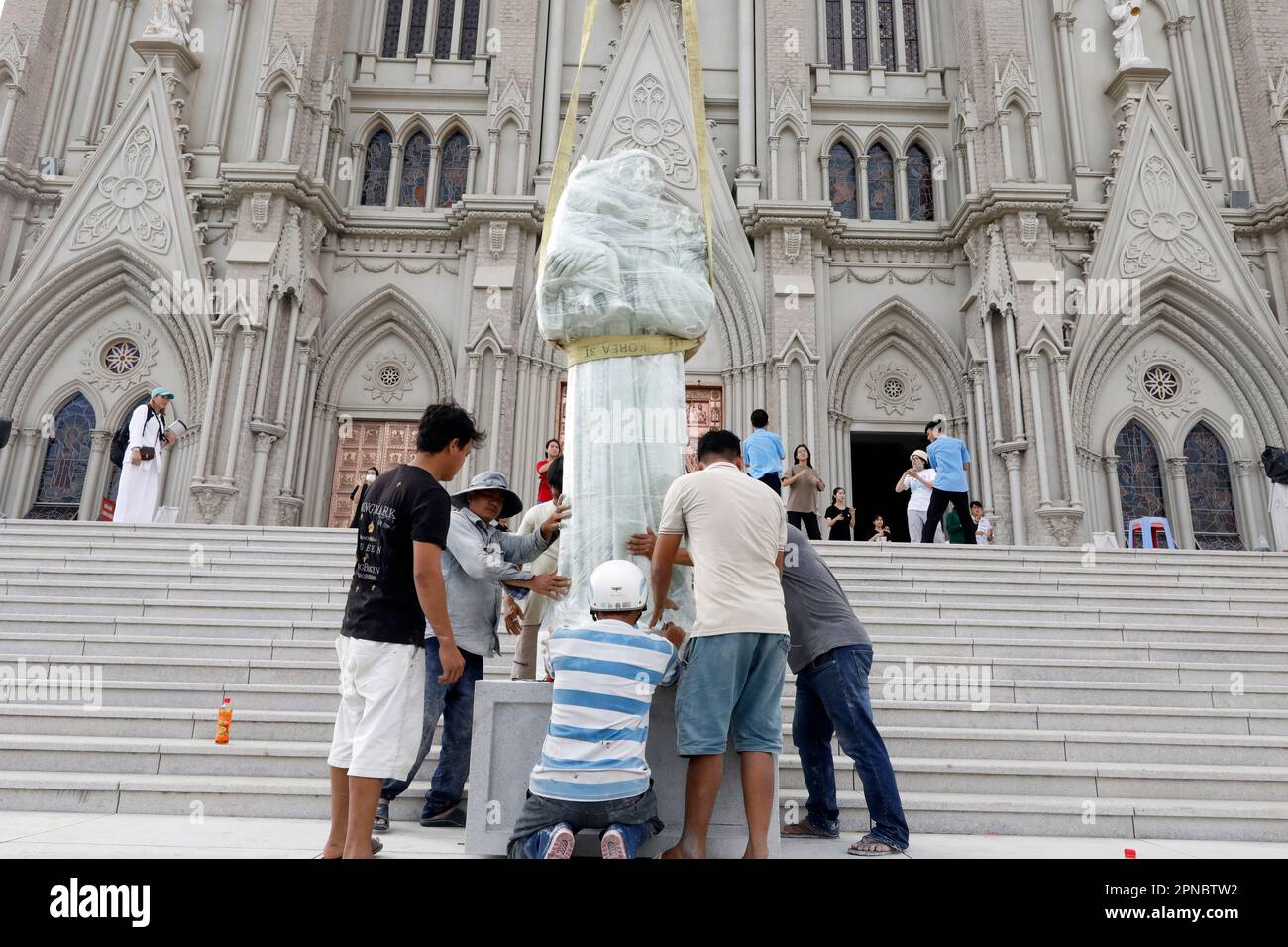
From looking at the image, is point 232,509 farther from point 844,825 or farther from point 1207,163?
point 1207,163

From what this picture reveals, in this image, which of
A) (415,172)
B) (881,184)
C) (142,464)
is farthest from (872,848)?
(415,172)

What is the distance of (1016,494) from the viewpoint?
15.1 metres

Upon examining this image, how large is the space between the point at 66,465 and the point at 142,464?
5582 mm

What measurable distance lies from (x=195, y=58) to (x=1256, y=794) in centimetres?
2166

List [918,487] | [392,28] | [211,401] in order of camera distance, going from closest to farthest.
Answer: [918,487] → [211,401] → [392,28]

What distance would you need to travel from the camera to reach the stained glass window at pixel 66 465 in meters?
15.8

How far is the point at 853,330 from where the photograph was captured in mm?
16828

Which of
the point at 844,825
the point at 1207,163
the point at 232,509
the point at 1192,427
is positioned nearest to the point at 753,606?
the point at 844,825

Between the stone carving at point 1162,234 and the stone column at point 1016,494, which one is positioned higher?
the stone carving at point 1162,234

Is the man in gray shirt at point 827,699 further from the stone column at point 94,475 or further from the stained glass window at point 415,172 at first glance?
the stained glass window at point 415,172

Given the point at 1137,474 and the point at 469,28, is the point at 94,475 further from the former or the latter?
the point at 1137,474

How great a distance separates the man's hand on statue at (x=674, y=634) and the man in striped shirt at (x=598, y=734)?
434mm

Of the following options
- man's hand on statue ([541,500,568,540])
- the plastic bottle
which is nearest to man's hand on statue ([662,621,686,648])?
man's hand on statue ([541,500,568,540])

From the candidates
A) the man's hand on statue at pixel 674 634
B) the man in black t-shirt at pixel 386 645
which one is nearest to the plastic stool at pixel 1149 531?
the man's hand on statue at pixel 674 634
